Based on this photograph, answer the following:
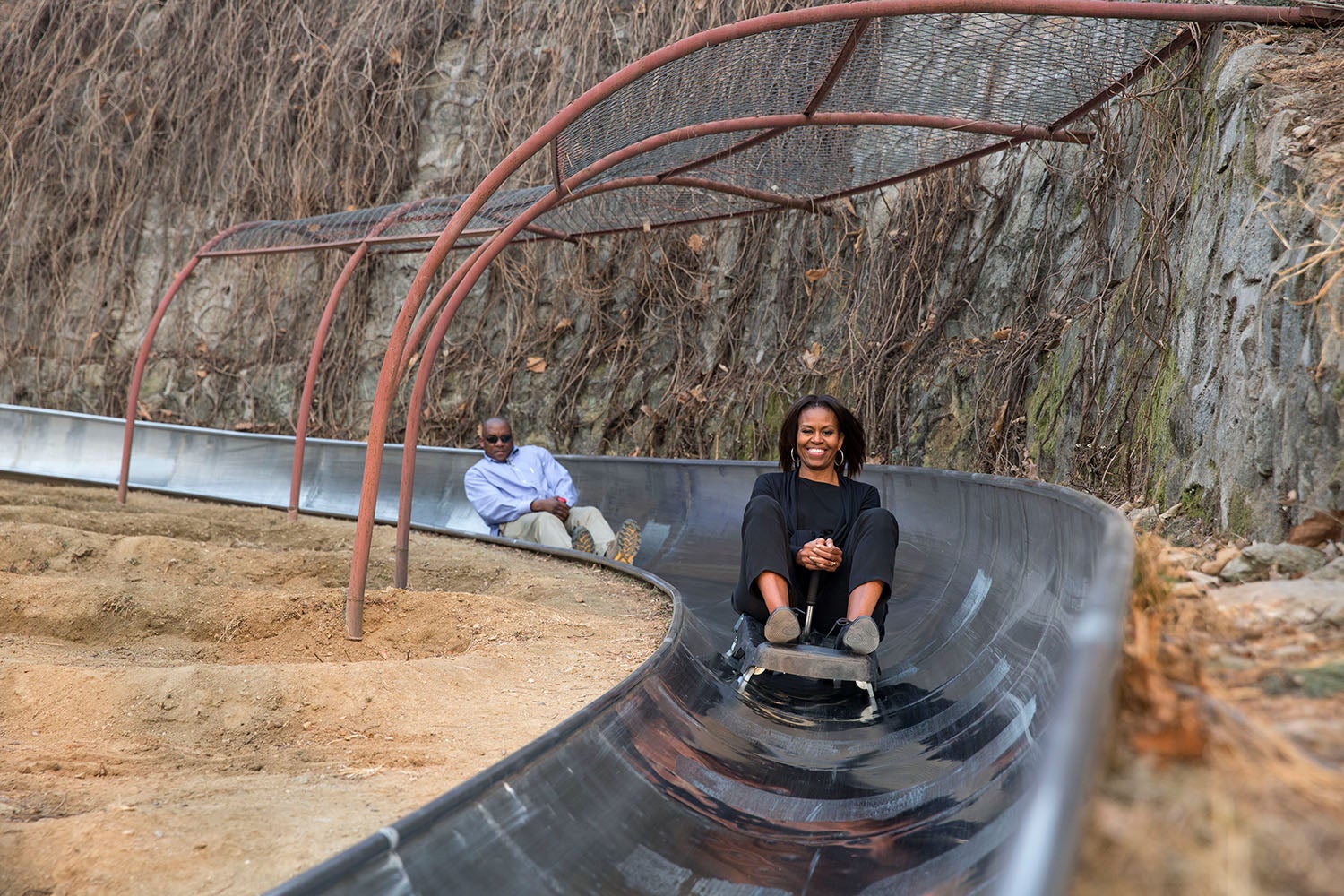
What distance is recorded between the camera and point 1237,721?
1121 millimetres

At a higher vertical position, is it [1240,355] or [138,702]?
[1240,355]

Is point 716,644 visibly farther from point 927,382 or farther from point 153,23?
point 153,23

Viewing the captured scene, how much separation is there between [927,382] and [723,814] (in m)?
5.02

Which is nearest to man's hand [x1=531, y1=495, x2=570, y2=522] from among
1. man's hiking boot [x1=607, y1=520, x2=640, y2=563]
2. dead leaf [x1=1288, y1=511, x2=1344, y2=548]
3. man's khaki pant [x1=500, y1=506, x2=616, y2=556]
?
man's khaki pant [x1=500, y1=506, x2=616, y2=556]

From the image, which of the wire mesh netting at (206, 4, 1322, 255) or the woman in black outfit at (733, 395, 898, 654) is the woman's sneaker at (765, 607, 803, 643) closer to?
the woman in black outfit at (733, 395, 898, 654)

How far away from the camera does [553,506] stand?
7066mm

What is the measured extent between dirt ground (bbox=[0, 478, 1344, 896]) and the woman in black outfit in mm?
574

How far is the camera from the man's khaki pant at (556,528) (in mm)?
7125

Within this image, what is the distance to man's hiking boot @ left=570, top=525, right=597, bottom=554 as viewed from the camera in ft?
24.0

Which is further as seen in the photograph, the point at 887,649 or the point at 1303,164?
the point at 887,649

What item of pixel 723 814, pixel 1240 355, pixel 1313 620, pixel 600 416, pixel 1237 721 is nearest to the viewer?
pixel 1237 721

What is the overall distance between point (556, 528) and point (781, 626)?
3786 millimetres

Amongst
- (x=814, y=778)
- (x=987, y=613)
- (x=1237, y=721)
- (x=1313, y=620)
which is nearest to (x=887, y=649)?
(x=987, y=613)

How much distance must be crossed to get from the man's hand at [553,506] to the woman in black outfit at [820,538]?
288 cm
